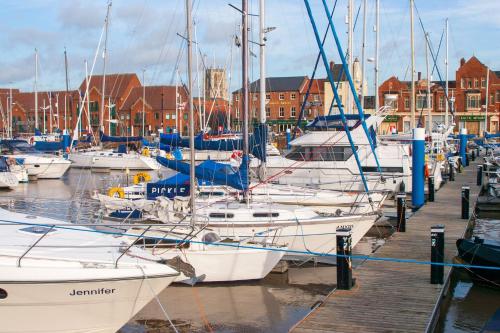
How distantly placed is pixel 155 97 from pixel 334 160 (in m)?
67.5

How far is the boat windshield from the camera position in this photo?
2659cm

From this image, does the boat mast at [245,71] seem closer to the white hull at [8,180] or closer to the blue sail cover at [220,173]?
the blue sail cover at [220,173]

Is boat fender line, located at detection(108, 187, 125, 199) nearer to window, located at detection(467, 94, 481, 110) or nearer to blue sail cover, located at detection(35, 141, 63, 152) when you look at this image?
blue sail cover, located at detection(35, 141, 63, 152)

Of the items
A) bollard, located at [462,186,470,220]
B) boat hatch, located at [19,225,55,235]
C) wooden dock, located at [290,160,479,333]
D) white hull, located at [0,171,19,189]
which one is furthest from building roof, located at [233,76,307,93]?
boat hatch, located at [19,225,55,235]

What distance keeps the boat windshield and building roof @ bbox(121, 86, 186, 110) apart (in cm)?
6254

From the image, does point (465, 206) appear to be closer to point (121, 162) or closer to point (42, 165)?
point (42, 165)

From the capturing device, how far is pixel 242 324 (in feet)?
39.5

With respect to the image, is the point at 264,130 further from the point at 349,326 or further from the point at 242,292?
the point at 349,326

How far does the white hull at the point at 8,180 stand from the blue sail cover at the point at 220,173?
60.9 feet

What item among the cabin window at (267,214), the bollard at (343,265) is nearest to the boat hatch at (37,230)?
the bollard at (343,265)

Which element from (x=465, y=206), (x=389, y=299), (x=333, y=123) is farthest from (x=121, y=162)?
(x=389, y=299)

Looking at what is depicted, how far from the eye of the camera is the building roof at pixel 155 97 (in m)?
88.8

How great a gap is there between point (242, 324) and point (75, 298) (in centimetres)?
369

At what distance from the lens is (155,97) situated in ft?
299
